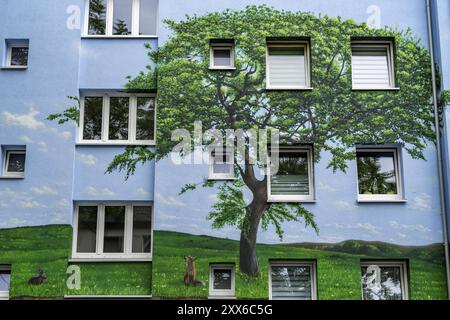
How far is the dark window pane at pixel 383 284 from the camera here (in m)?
14.2

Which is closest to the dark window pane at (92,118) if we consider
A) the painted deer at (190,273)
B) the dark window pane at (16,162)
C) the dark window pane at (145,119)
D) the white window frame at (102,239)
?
the dark window pane at (145,119)

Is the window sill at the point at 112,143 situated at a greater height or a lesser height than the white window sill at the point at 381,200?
greater

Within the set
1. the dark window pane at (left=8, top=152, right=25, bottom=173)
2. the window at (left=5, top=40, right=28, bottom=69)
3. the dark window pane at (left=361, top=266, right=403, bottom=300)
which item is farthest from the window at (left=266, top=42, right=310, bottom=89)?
the dark window pane at (left=8, top=152, right=25, bottom=173)

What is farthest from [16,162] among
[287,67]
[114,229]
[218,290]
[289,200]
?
[287,67]

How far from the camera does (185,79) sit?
49.2ft

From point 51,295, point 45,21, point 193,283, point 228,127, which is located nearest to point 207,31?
point 228,127

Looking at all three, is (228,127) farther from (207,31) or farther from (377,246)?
(377,246)

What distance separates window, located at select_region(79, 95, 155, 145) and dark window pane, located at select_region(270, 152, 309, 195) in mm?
2930

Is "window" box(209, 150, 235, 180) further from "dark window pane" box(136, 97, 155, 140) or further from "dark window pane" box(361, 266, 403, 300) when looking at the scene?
"dark window pane" box(361, 266, 403, 300)

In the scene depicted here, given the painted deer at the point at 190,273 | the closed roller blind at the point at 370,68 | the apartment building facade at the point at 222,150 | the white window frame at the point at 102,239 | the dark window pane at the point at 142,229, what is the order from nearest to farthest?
the painted deer at the point at 190,273, the apartment building facade at the point at 222,150, the white window frame at the point at 102,239, the dark window pane at the point at 142,229, the closed roller blind at the point at 370,68

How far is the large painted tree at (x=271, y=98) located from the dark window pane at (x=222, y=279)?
0.97m

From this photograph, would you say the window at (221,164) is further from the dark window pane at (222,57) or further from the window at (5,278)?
the window at (5,278)

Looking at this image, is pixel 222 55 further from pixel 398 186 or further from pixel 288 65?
pixel 398 186

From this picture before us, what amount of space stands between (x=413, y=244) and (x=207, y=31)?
21.4 feet
